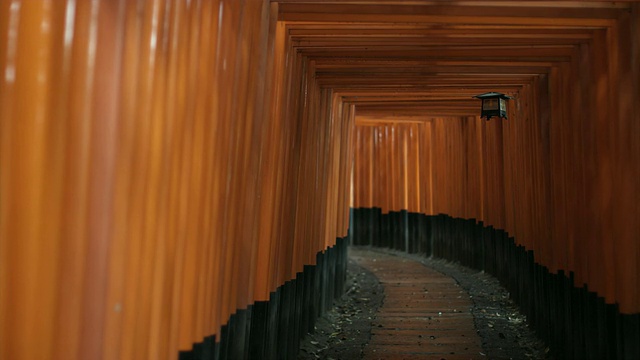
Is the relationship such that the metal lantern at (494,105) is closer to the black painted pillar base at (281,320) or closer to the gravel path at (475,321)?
the gravel path at (475,321)

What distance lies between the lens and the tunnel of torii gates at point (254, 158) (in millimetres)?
2045

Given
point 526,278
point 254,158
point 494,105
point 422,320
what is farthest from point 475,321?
point 254,158

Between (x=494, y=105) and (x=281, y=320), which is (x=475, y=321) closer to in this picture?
(x=494, y=105)

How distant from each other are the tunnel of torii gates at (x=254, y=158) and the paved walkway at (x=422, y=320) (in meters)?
0.81

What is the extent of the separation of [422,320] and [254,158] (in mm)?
4568

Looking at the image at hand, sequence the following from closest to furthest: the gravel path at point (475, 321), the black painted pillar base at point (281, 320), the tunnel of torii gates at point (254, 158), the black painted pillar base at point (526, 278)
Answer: the tunnel of torii gates at point (254, 158) < the black painted pillar base at point (281, 320) < the black painted pillar base at point (526, 278) < the gravel path at point (475, 321)

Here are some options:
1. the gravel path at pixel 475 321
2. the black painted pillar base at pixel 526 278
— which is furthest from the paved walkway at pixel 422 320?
the black painted pillar base at pixel 526 278

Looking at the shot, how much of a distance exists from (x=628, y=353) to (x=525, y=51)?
2968 millimetres

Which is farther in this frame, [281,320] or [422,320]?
[422,320]

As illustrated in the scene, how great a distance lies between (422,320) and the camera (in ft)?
25.0

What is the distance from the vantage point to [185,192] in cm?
288

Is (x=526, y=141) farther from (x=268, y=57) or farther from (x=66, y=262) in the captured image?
(x=66, y=262)

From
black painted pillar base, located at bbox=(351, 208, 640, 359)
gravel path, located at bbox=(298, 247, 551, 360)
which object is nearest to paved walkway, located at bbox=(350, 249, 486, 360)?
gravel path, located at bbox=(298, 247, 551, 360)

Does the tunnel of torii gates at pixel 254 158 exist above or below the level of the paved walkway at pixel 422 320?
above
